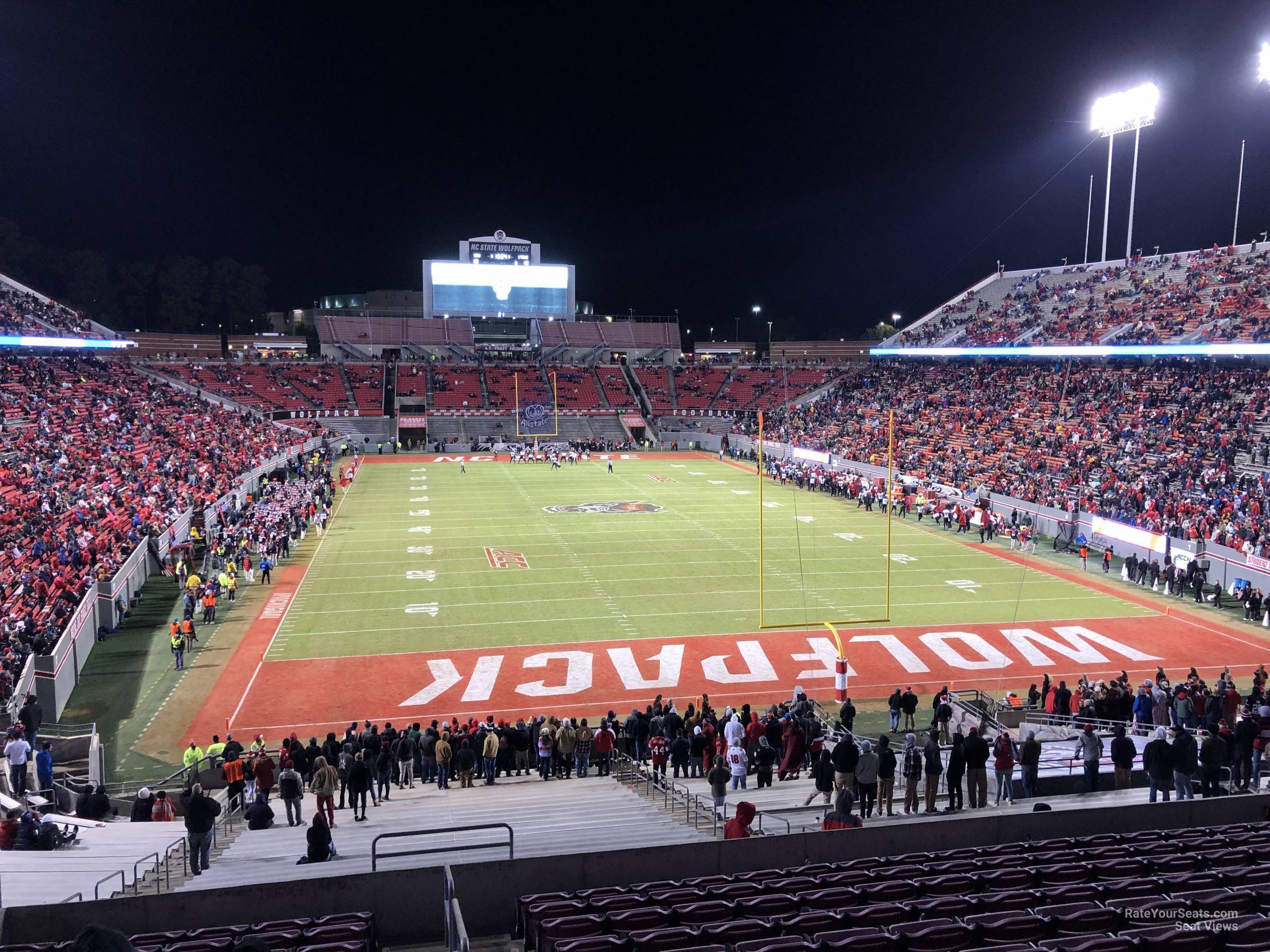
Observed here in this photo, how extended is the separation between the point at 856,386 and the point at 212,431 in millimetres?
40131

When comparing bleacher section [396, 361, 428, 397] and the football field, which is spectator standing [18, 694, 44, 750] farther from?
bleacher section [396, 361, 428, 397]

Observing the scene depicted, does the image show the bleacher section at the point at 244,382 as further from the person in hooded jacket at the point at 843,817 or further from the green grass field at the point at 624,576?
the person in hooded jacket at the point at 843,817

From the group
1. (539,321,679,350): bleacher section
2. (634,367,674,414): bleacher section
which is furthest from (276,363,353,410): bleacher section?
(634,367,674,414): bleacher section

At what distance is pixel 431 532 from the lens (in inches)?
1265

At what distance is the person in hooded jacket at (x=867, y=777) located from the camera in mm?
10242

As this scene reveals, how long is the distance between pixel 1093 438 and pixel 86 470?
36.7m

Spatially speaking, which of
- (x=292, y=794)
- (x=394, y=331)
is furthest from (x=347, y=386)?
(x=292, y=794)

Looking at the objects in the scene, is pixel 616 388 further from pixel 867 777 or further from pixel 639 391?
pixel 867 777

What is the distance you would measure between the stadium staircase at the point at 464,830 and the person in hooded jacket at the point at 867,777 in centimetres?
190

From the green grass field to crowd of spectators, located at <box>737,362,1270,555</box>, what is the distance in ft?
15.1

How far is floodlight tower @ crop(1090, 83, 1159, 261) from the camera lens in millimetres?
47312

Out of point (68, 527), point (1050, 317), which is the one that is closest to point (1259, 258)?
point (1050, 317)

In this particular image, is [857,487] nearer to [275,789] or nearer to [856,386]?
[856,386]

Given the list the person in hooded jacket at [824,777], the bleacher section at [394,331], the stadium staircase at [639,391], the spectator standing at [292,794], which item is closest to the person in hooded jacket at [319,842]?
the spectator standing at [292,794]
